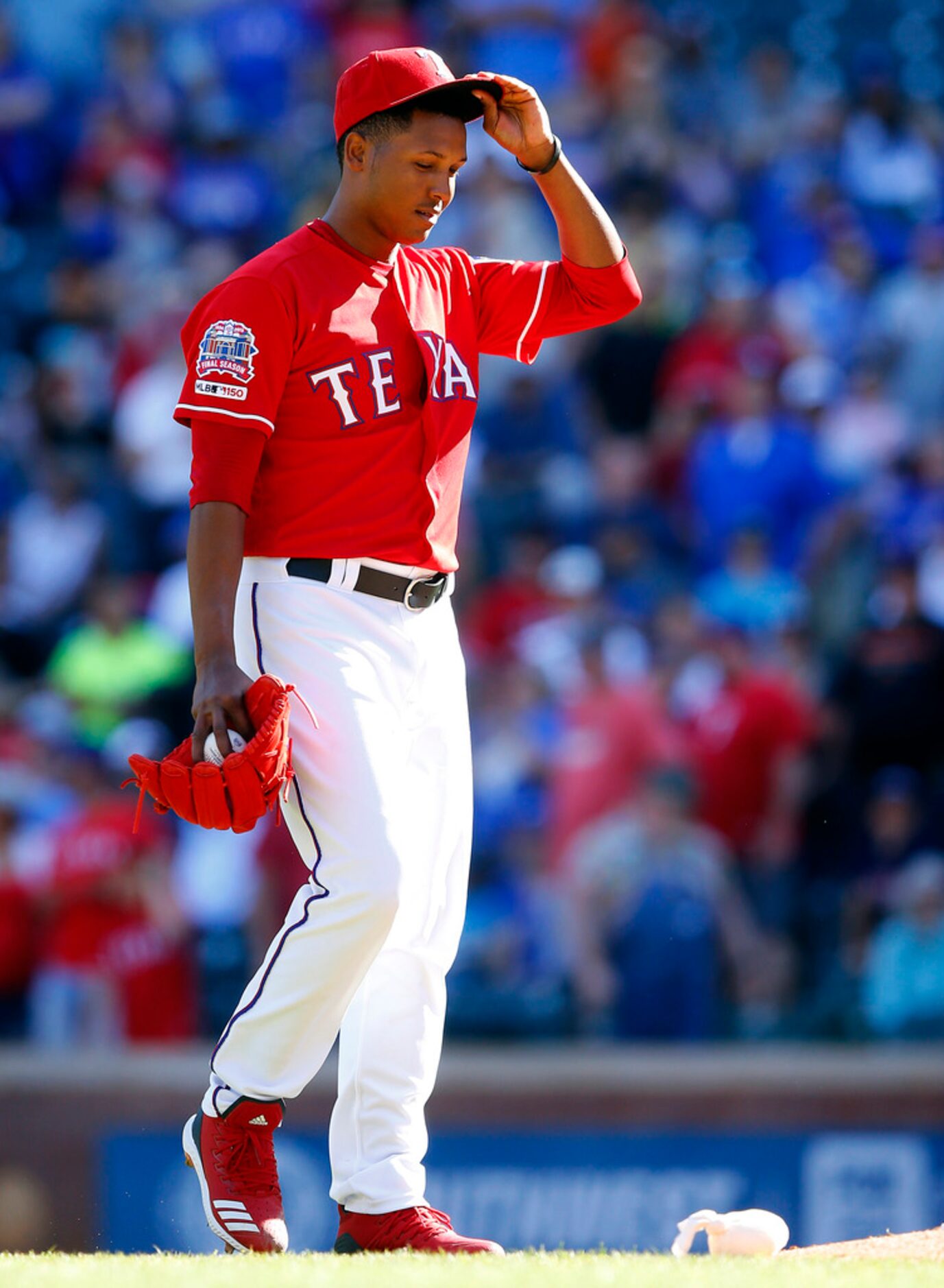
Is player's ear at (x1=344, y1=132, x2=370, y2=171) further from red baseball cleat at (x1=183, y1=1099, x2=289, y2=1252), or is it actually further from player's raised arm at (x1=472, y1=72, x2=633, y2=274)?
red baseball cleat at (x1=183, y1=1099, x2=289, y2=1252)

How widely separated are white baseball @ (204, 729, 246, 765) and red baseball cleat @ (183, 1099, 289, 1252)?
64 centimetres

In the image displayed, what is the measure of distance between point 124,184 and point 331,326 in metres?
7.75

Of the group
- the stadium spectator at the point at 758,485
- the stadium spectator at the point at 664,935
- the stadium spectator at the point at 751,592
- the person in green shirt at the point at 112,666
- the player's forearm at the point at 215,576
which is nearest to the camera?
the player's forearm at the point at 215,576

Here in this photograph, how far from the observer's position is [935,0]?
38.8ft

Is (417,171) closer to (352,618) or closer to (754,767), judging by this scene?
(352,618)

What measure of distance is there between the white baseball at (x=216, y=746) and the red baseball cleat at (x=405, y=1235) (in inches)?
34.7

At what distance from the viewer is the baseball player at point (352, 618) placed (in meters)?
3.32

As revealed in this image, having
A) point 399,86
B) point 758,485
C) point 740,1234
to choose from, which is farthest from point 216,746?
point 758,485

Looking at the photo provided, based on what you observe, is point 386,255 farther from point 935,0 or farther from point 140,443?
point 935,0

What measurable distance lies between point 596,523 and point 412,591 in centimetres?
527

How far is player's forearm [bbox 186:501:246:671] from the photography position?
3.28m

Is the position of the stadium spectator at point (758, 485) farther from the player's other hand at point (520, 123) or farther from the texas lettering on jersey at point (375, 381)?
the texas lettering on jersey at point (375, 381)

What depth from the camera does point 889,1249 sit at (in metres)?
3.89

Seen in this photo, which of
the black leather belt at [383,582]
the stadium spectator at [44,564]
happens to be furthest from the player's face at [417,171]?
the stadium spectator at [44,564]
